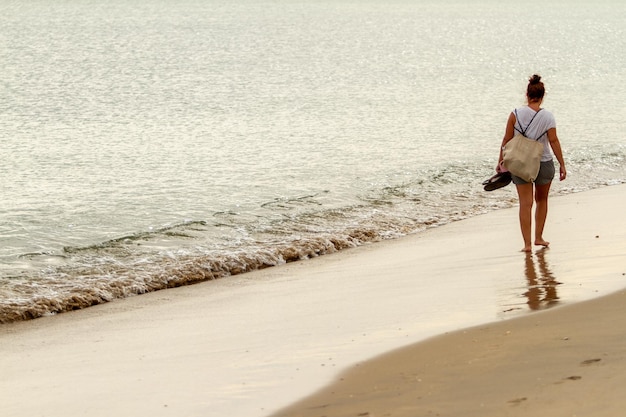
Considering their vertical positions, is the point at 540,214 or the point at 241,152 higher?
the point at 540,214

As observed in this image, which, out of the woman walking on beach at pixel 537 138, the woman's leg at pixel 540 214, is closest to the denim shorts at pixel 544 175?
the woman walking on beach at pixel 537 138

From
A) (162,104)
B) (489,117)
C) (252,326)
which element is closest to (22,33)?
(162,104)

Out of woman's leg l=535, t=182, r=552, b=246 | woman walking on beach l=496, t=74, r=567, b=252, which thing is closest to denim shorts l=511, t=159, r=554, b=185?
woman walking on beach l=496, t=74, r=567, b=252

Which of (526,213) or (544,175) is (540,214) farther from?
(544,175)

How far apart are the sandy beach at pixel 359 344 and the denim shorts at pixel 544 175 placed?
2.11 ft

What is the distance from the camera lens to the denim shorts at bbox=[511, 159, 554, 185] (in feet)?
30.6

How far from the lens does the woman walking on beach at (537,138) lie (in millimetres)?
9102

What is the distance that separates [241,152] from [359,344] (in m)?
13.5

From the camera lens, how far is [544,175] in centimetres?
934

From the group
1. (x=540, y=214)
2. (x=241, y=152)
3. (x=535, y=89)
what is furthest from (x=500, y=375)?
(x=241, y=152)

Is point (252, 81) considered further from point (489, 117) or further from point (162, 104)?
point (489, 117)

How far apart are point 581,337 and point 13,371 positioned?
11.8 feet

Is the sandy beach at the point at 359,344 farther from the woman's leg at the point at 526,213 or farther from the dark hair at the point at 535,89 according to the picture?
the dark hair at the point at 535,89

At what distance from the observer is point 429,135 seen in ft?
71.9
